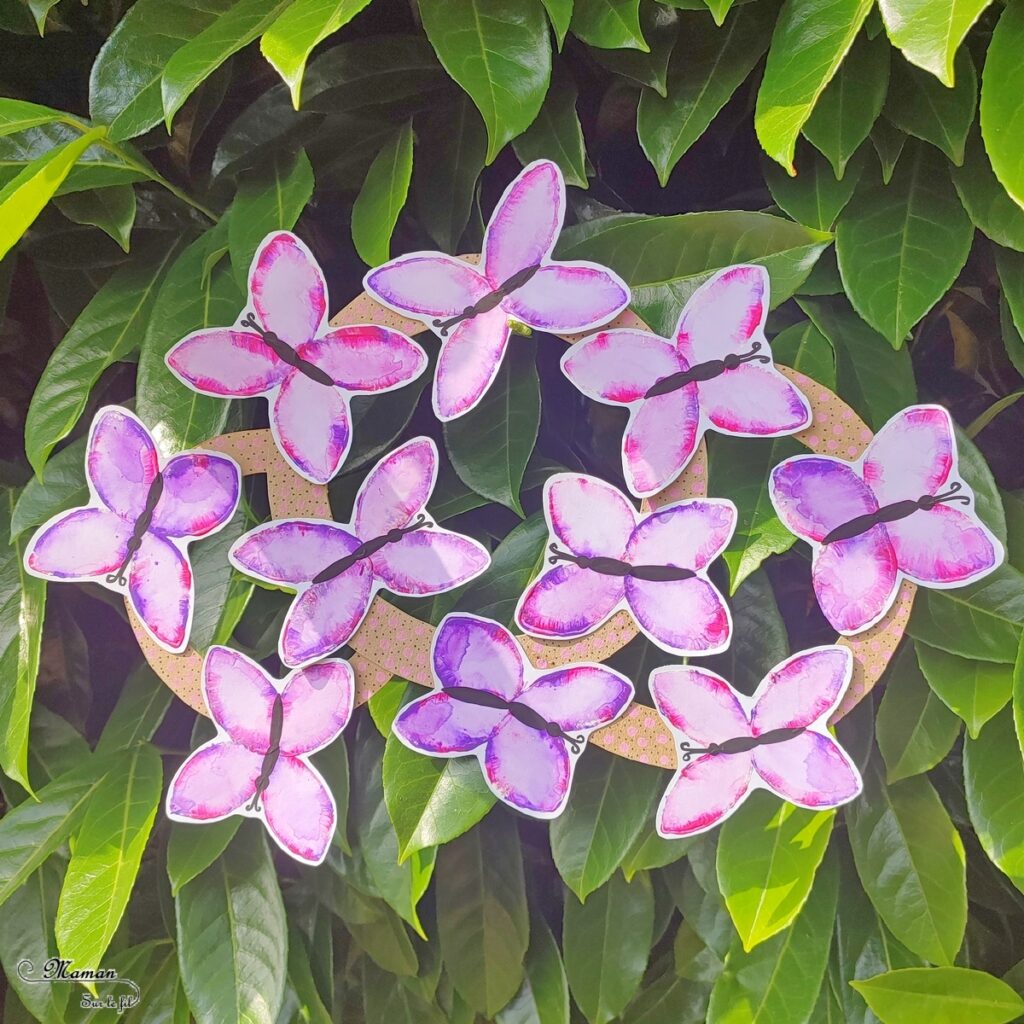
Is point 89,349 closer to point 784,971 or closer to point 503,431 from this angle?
point 503,431

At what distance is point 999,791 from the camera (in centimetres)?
58

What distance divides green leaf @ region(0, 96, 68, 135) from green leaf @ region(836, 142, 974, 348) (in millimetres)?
519

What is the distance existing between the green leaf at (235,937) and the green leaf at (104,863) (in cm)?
6

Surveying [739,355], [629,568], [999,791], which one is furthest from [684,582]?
[999,791]

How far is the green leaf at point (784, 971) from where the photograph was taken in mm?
636

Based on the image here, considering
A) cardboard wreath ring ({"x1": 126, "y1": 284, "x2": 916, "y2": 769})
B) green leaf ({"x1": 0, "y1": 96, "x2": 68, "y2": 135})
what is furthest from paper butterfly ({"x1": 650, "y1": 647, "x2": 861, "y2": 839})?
green leaf ({"x1": 0, "y1": 96, "x2": 68, "y2": 135})

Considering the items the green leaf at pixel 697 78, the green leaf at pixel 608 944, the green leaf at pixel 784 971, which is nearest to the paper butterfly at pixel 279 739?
the green leaf at pixel 608 944

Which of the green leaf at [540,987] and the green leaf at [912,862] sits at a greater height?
the green leaf at [912,862]

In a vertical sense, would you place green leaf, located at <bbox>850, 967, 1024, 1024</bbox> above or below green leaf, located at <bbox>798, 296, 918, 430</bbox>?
below

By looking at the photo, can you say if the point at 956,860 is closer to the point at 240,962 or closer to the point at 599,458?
the point at 599,458

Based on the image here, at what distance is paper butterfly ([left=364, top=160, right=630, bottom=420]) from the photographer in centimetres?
57

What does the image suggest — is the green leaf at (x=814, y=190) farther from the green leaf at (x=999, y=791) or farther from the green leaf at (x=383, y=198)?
the green leaf at (x=999, y=791)

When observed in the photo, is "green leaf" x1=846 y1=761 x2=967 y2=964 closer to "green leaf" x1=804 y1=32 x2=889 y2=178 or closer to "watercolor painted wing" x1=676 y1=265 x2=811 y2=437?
"watercolor painted wing" x1=676 y1=265 x2=811 y2=437

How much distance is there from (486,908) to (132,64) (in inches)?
26.7
